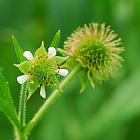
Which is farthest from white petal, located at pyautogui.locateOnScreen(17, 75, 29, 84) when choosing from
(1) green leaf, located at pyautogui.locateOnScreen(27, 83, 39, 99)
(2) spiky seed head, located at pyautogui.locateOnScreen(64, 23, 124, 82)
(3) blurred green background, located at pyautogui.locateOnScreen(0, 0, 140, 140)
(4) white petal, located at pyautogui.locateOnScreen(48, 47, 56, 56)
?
(3) blurred green background, located at pyautogui.locateOnScreen(0, 0, 140, 140)

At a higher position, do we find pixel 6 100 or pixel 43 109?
pixel 6 100

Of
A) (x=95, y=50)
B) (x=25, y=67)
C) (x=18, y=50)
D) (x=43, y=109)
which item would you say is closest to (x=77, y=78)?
(x=95, y=50)

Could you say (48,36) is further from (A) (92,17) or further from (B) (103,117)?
(B) (103,117)

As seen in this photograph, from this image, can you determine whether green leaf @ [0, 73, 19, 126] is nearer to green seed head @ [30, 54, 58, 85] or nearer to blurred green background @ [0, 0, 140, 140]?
green seed head @ [30, 54, 58, 85]

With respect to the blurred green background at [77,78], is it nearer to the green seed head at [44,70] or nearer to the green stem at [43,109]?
the green stem at [43,109]

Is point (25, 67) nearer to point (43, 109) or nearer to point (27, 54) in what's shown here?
point (27, 54)

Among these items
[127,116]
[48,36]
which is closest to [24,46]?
[48,36]

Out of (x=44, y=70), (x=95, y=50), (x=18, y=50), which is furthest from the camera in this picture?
(x=95, y=50)
